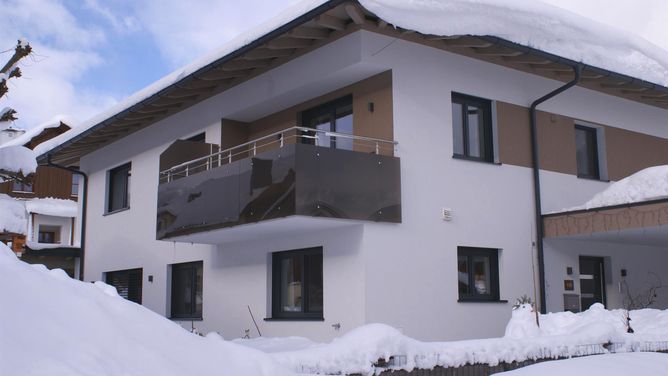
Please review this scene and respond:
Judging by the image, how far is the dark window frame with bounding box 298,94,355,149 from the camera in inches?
531

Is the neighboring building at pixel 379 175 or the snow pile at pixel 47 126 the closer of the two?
the neighboring building at pixel 379 175

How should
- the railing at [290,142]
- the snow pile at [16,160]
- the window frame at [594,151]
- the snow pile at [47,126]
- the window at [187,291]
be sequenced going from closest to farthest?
the railing at [290,142], the window frame at [594,151], the window at [187,291], the snow pile at [16,160], the snow pile at [47,126]

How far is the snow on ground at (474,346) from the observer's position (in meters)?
6.89

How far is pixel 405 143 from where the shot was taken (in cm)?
1238

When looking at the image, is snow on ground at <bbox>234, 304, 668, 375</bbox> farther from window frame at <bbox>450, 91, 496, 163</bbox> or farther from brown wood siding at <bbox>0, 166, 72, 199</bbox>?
brown wood siding at <bbox>0, 166, 72, 199</bbox>

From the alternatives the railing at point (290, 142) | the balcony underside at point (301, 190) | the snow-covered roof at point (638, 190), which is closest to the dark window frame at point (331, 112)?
the railing at point (290, 142)

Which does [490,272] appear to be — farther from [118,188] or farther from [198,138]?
[118,188]

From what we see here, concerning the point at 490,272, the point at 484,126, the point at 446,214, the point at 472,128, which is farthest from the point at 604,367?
the point at 484,126

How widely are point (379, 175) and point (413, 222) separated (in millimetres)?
1067

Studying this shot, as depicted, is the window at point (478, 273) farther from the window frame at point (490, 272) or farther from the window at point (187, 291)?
the window at point (187, 291)

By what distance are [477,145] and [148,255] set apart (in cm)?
848

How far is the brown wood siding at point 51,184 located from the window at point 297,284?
30127 millimetres

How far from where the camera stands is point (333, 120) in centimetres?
1384

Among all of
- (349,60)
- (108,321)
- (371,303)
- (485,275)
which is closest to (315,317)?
(371,303)
